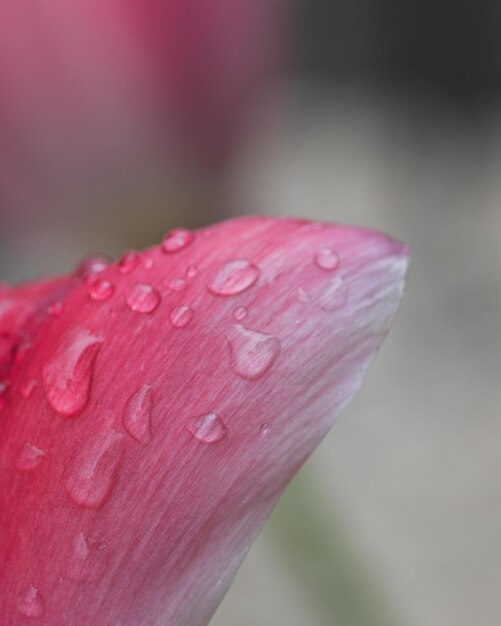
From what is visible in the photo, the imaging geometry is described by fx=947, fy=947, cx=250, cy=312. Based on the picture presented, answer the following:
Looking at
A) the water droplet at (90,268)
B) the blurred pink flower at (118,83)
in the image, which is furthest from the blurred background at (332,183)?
the water droplet at (90,268)

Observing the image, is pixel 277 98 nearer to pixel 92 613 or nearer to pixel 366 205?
pixel 366 205

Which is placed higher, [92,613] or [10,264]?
[92,613]

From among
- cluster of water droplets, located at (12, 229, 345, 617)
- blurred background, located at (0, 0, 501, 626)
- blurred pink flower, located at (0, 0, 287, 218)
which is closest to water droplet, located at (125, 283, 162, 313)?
cluster of water droplets, located at (12, 229, 345, 617)

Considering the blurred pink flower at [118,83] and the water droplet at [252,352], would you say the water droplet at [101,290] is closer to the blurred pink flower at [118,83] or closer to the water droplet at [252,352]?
the water droplet at [252,352]

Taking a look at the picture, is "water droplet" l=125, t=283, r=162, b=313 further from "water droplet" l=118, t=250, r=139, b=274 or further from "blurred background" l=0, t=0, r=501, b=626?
"blurred background" l=0, t=0, r=501, b=626

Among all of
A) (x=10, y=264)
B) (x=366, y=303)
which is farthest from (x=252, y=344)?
(x=10, y=264)

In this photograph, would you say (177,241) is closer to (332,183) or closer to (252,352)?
(252,352)

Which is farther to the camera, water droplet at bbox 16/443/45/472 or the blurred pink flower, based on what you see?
the blurred pink flower
